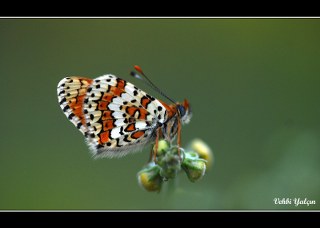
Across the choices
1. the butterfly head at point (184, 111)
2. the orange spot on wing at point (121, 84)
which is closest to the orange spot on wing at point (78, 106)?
the orange spot on wing at point (121, 84)

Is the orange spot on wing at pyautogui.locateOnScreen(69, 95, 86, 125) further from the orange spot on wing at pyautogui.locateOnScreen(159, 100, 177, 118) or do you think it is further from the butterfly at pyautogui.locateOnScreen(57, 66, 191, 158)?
the orange spot on wing at pyautogui.locateOnScreen(159, 100, 177, 118)

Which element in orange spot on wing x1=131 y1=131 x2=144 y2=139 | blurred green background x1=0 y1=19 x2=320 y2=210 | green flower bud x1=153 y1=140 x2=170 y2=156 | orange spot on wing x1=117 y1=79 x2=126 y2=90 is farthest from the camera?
blurred green background x1=0 y1=19 x2=320 y2=210

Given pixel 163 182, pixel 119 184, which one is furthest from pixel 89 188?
pixel 163 182

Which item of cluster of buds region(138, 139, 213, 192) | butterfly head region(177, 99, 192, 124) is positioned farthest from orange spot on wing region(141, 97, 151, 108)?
cluster of buds region(138, 139, 213, 192)

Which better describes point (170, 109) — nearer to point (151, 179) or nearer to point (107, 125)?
point (107, 125)

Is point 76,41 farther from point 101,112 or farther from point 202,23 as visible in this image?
point 101,112

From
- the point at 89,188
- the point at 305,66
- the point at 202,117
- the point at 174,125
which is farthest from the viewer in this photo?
the point at 305,66
